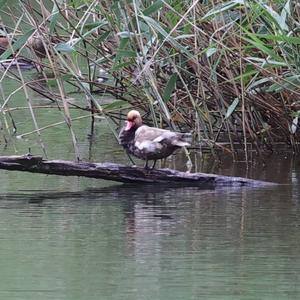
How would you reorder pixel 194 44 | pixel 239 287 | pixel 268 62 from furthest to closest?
pixel 194 44 → pixel 268 62 → pixel 239 287

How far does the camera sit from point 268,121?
788 cm

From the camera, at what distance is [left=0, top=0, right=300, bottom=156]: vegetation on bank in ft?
21.9

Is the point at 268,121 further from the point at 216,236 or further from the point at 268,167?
the point at 216,236

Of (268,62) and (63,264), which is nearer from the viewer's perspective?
(63,264)

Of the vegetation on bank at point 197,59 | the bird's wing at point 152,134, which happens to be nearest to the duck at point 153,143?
the bird's wing at point 152,134

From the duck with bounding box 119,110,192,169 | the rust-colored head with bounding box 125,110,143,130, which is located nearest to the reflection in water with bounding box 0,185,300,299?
the duck with bounding box 119,110,192,169

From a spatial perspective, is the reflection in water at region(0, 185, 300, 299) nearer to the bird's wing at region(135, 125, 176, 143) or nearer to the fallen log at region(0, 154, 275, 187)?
the fallen log at region(0, 154, 275, 187)

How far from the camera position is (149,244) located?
535 cm

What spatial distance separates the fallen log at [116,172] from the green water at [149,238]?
0.08 m

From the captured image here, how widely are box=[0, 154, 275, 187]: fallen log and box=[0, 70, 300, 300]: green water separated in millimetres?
75

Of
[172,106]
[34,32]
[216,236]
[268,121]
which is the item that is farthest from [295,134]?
[216,236]

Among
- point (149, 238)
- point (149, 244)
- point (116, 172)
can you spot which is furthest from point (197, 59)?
point (149, 244)

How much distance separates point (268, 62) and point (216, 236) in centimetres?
138

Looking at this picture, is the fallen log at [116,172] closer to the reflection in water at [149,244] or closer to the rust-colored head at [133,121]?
the reflection in water at [149,244]
